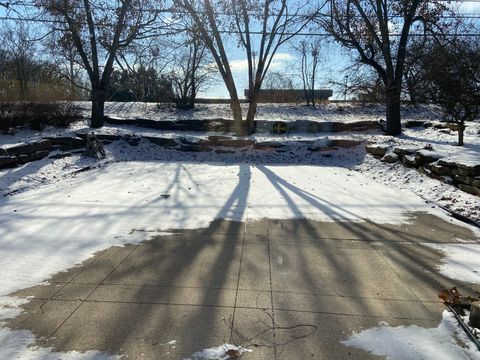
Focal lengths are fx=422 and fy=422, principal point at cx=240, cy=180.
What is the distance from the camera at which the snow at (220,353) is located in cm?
291

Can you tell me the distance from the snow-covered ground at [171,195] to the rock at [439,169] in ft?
0.75

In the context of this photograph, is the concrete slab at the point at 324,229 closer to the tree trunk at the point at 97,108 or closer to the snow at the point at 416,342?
the snow at the point at 416,342

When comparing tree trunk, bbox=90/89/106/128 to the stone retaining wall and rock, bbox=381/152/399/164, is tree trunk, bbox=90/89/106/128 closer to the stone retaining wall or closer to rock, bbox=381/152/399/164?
the stone retaining wall

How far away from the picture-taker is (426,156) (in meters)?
9.66

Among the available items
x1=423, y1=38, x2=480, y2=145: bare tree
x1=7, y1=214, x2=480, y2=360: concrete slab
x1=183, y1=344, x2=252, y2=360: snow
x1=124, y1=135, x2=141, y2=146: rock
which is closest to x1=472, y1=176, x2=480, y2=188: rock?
x1=7, y1=214, x2=480, y2=360: concrete slab

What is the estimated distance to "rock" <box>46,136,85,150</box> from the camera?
12.3 meters

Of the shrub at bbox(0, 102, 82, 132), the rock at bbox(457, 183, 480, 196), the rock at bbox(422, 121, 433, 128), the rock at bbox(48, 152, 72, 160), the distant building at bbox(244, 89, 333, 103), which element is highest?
the distant building at bbox(244, 89, 333, 103)

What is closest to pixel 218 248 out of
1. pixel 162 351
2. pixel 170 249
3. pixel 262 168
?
pixel 170 249

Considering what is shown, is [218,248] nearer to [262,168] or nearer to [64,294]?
[64,294]

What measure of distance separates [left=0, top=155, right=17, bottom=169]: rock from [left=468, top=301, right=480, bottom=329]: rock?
9.54 m

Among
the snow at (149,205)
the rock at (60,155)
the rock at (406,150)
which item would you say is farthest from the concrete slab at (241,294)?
the rock at (60,155)

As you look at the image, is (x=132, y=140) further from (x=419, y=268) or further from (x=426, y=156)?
(x=419, y=268)

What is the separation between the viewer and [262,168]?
40.1ft

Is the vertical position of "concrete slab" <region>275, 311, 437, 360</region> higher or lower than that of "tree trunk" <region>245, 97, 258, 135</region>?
lower
